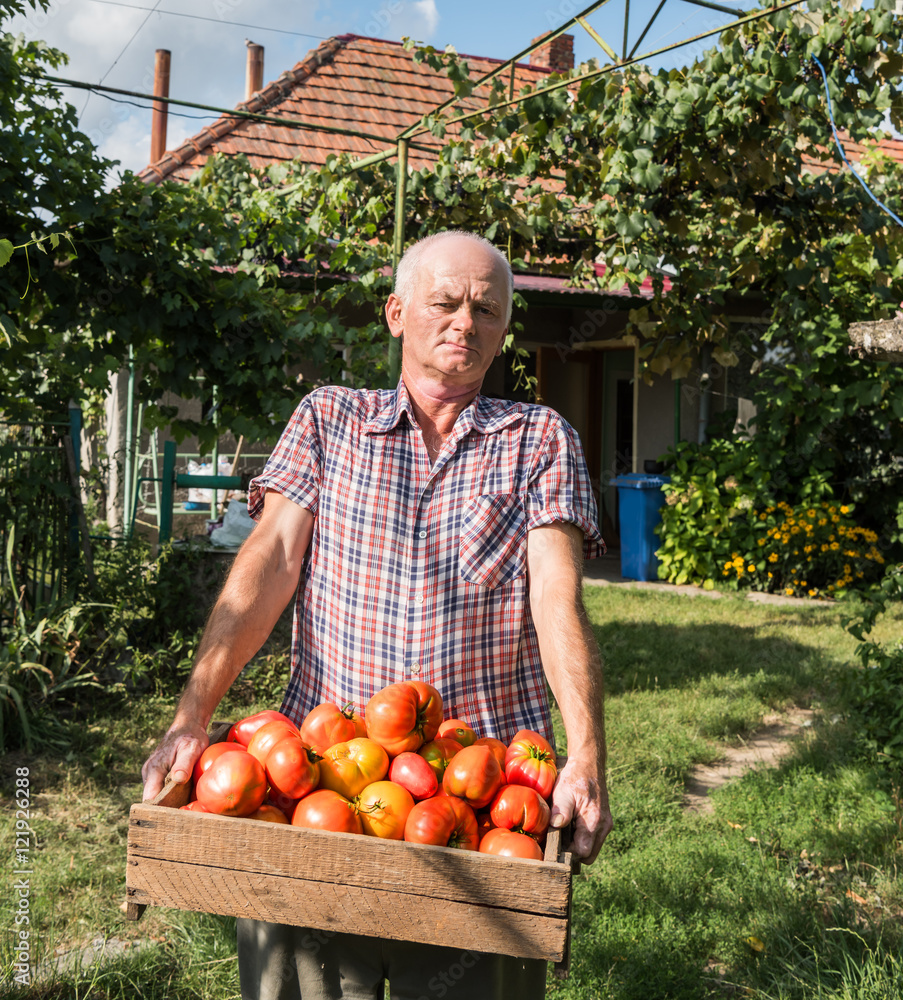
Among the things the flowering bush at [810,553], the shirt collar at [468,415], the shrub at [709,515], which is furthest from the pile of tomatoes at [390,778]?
the shrub at [709,515]

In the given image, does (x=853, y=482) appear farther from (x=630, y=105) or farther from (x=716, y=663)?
(x=630, y=105)

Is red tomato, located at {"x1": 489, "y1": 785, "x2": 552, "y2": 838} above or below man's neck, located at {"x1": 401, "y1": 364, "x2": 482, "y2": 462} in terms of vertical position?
below

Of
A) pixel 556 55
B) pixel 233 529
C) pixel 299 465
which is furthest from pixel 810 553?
pixel 556 55

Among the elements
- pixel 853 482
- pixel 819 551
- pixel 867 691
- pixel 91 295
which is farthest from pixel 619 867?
pixel 853 482

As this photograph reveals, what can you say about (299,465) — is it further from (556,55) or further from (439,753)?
(556,55)

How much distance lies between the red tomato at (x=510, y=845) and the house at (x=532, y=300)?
8102 mm

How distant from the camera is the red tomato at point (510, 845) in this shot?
4.26ft

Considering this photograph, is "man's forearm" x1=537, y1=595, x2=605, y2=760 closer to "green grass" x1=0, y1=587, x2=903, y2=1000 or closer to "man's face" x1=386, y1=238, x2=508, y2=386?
"man's face" x1=386, y1=238, x2=508, y2=386

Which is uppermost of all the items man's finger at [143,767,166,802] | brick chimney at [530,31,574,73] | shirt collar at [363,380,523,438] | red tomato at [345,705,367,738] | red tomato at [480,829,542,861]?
brick chimney at [530,31,574,73]

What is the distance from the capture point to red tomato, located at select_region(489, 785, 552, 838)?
4.54 feet

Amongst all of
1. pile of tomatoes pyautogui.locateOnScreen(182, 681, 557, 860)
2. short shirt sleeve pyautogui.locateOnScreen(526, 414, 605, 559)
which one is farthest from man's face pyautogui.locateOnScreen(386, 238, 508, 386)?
pile of tomatoes pyautogui.locateOnScreen(182, 681, 557, 860)

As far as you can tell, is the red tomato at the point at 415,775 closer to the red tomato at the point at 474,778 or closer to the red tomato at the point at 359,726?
the red tomato at the point at 474,778

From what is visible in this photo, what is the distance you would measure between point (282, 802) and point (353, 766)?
0.12 meters

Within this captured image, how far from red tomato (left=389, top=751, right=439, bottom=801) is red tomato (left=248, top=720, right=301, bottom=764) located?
0.55ft
